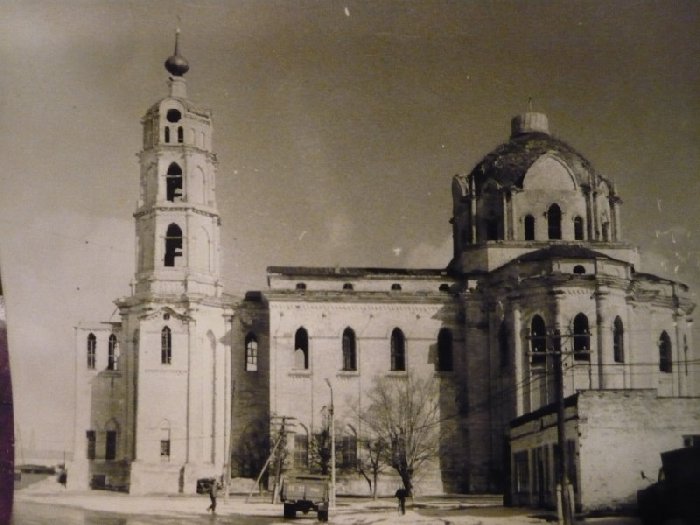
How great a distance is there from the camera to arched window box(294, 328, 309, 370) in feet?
94.5

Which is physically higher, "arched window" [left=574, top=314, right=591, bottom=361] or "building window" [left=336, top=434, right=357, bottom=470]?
"arched window" [left=574, top=314, right=591, bottom=361]

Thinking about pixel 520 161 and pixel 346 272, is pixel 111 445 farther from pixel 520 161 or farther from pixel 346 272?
pixel 520 161

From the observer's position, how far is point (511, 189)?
99.9 ft

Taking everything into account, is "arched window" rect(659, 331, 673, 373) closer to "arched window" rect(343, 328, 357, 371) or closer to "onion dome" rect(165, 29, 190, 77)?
"arched window" rect(343, 328, 357, 371)

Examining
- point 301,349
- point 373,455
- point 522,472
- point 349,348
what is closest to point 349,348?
point 349,348

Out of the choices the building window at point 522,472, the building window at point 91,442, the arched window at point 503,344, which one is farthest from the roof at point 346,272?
the building window at point 91,442

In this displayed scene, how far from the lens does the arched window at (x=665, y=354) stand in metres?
25.2

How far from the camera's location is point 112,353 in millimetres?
28438

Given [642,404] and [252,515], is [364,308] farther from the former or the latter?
[642,404]

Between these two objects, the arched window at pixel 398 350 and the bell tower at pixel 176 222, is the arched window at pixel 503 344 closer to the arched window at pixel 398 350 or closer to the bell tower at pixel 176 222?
the arched window at pixel 398 350

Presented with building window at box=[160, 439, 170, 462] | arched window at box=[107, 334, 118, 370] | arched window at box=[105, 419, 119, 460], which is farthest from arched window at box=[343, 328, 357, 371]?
arched window at box=[105, 419, 119, 460]

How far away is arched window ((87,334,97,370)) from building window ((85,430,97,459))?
4.37ft

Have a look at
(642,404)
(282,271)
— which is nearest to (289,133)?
(282,271)

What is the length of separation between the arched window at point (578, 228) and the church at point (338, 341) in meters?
0.13
